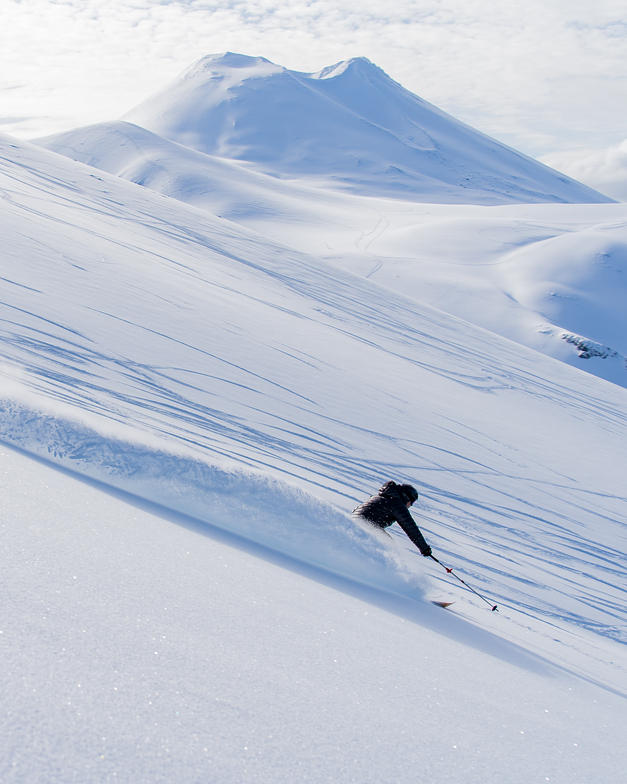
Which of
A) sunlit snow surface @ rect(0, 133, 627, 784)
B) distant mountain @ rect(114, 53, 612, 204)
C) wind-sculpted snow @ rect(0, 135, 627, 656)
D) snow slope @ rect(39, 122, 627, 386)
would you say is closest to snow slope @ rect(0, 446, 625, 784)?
sunlit snow surface @ rect(0, 133, 627, 784)

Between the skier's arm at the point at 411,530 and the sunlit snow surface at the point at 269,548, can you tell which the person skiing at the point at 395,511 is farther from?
the sunlit snow surface at the point at 269,548

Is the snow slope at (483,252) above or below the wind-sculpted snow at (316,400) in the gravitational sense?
above

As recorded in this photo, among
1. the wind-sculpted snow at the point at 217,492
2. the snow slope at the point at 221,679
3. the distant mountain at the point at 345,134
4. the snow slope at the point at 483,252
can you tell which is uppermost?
the distant mountain at the point at 345,134

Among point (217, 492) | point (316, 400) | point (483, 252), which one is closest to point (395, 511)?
point (217, 492)

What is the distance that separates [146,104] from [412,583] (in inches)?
4160

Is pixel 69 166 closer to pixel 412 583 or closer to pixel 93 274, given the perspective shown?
pixel 93 274

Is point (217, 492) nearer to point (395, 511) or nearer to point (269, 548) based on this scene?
point (269, 548)

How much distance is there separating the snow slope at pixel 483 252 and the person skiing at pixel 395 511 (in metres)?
15.9

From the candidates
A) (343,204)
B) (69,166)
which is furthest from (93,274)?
(343,204)

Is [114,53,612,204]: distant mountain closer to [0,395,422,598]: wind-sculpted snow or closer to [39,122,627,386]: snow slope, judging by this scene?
[39,122,627,386]: snow slope

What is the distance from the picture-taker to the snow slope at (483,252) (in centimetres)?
1948

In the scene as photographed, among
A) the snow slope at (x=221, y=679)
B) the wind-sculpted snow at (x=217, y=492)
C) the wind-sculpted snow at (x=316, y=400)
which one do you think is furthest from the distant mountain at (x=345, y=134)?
the snow slope at (x=221, y=679)

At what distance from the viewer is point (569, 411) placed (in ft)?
28.6

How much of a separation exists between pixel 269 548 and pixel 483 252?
24.3 metres
